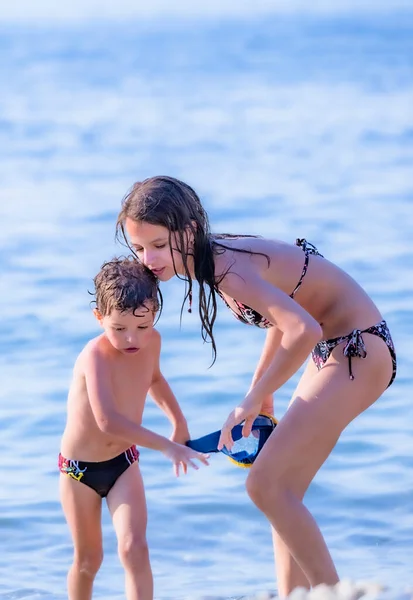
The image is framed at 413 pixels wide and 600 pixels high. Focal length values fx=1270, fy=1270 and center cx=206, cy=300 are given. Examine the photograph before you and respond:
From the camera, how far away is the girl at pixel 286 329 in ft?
13.7

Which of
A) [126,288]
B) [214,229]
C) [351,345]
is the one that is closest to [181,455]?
[126,288]

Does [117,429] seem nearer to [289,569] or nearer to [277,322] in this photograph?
[277,322]

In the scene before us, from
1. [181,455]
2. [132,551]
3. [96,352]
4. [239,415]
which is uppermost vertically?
[96,352]

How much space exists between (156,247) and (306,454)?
86 centimetres

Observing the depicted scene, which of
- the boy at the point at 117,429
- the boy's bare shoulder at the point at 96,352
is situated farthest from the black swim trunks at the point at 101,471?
the boy's bare shoulder at the point at 96,352

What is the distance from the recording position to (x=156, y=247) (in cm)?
427

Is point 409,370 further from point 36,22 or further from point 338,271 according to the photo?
point 36,22

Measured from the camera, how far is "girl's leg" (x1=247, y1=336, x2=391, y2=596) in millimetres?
4230

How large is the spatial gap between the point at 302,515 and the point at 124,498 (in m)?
0.64

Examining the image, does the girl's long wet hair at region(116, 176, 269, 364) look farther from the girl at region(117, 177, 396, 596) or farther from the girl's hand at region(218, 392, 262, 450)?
the girl's hand at region(218, 392, 262, 450)

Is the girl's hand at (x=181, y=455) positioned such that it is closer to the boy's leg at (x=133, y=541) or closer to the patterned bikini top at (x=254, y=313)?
the boy's leg at (x=133, y=541)

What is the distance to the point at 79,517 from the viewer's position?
4.55 meters

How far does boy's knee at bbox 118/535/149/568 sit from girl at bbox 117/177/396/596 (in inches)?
17.1

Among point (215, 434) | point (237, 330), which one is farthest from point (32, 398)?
point (215, 434)
